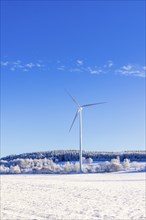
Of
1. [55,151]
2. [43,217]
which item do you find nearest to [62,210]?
[43,217]

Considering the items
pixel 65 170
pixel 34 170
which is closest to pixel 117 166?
pixel 65 170

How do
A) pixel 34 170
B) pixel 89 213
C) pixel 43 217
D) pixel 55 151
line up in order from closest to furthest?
1. pixel 43 217
2. pixel 89 213
3. pixel 34 170
4. pixel 55 151

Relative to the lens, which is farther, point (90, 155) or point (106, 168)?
point (90, 155)

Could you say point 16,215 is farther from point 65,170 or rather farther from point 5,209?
point 65,170

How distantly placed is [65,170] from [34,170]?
29.9 ft

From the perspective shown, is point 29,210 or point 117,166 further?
point 117,166

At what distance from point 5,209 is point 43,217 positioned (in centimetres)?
337

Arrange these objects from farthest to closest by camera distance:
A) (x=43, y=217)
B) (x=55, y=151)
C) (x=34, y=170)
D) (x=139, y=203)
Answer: (x=55, y=151), (x=34, y=170), (x=139, y=203), (x=43, y=217)

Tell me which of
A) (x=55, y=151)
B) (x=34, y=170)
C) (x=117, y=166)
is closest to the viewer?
(x=117, y=166)

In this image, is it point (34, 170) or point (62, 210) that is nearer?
point (62, 210)

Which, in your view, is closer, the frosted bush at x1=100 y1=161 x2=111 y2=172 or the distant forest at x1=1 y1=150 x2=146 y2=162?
the frosted bush at x1=100 y1=161 x2=111 y2=172

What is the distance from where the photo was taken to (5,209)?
2234cm

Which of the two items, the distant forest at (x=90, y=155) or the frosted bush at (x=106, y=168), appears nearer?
the frosted bush at (x=106, y=168)

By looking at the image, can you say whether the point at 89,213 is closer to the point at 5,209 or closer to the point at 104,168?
the point at 5,209
